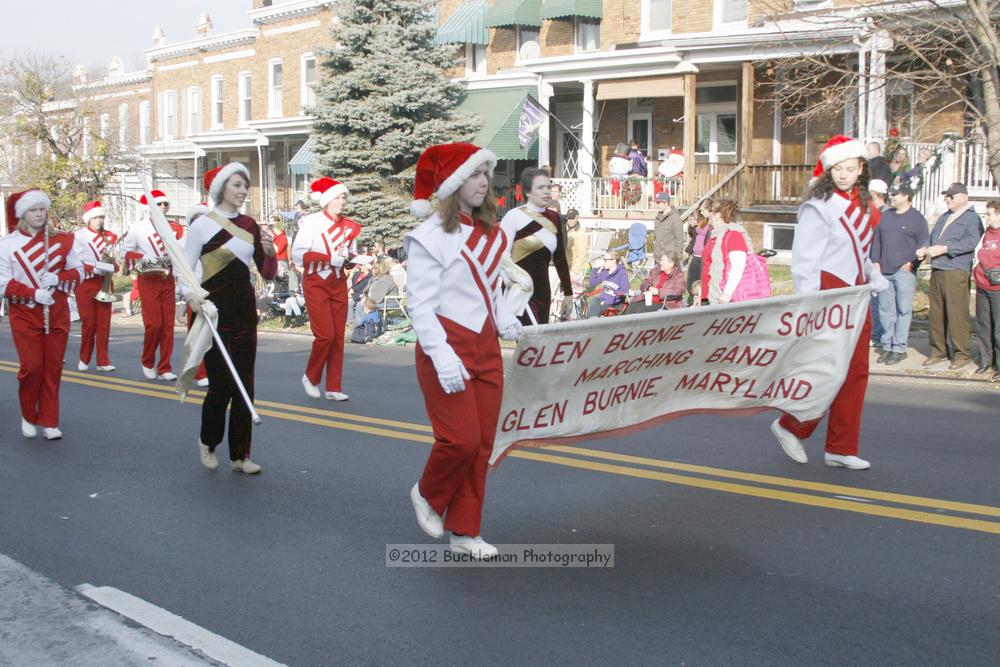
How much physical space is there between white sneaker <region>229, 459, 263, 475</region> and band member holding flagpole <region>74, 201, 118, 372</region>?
250 inches

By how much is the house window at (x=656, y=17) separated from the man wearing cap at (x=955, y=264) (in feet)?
50.6

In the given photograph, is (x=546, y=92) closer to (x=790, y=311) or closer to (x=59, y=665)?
(x=790, y=311)

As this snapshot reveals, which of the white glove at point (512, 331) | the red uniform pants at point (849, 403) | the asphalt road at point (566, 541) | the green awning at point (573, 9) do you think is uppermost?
the green awning at point (573, 9)

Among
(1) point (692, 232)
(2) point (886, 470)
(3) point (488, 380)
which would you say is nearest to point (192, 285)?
(3) point (488, 380)

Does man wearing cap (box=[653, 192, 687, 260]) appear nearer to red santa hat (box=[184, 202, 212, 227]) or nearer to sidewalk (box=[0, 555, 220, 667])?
red santa hat (box=[184, 202, 212, 227])

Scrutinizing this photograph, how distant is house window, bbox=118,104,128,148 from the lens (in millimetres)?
43172

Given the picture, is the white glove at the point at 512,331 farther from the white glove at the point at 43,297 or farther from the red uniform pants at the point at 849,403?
the white glove at the point at 43,297

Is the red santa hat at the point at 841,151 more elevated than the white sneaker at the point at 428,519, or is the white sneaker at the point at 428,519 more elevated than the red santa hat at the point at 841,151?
the red santa hat at the point at 841,151

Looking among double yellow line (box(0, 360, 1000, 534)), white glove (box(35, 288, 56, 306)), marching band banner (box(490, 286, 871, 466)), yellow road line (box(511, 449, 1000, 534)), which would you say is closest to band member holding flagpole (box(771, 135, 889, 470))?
marching band banner (box(490, 286, 871, 466))

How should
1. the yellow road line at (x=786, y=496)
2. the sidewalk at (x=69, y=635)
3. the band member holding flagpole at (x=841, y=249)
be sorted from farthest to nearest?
the band member holding flagpole at (x=841, y=249)
the yellow road line at (x=786, y=496)
the sidewalk at (x=69, y=635)

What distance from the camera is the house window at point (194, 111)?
44688 mm

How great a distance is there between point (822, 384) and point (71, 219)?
104ft

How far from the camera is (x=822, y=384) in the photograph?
7027mm

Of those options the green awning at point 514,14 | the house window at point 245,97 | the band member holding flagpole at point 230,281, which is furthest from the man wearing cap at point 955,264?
the house window at point 245,97
